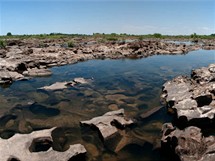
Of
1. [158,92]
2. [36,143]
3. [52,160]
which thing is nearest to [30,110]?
[36,143]

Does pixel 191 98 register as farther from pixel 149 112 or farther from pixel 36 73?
pixel 36 73

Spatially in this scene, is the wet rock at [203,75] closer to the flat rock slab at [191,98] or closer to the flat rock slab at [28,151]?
the flat rock slab at [191,98]

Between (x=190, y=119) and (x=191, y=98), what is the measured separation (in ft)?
8.18

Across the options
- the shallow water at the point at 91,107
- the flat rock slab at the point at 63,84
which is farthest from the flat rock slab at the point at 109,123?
the flat rock slab at the point at 63,84

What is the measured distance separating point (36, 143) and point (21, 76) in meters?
14.0

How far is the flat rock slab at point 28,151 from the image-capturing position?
344 inches

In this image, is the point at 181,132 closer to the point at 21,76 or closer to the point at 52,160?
the point at 52,160

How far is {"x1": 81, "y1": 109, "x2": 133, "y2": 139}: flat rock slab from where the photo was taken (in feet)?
36.3

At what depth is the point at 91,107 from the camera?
15094mm

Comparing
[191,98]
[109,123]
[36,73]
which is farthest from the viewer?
[36,73]

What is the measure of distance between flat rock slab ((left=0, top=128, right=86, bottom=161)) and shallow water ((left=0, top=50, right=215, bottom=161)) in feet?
2.42

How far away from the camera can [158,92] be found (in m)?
18.0

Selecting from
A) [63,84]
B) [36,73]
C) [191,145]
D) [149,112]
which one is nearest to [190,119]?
[149,112]

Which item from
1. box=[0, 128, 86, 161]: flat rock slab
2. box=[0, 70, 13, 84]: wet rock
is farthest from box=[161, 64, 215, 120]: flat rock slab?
box=[0, 70, 13, 84]: wet rock
